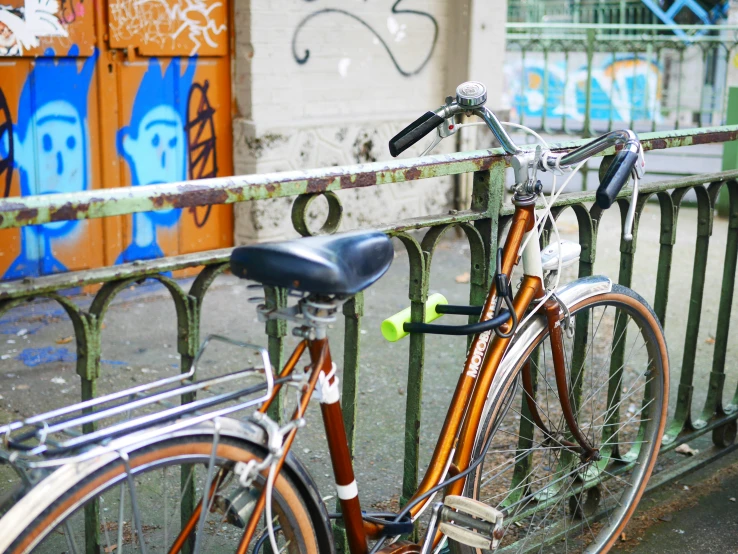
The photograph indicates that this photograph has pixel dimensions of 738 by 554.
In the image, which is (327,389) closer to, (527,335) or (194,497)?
(194,497)

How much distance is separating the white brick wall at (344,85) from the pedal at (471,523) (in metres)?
4.25

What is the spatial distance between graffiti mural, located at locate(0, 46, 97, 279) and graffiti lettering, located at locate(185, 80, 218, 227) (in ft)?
2.45

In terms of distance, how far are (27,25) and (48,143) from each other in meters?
0.70

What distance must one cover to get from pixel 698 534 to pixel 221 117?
4314 millimetres

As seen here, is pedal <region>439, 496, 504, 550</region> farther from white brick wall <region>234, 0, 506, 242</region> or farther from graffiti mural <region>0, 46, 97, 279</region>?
white brick wall <region>234, 0, 506, 242</region>

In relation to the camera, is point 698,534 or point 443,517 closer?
point 443,517

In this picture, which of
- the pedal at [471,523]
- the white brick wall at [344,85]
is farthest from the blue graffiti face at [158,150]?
the pedal at [471,523]

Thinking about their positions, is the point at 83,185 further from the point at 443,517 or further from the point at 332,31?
the point at 443,517

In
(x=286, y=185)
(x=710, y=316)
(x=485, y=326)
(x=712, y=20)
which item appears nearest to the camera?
(x=286, y=185)

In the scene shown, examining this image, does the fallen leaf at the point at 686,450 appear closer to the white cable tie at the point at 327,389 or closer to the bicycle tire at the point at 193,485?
the bicycle tire at the point at 193,485

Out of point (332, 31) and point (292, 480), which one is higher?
point (332, 31)

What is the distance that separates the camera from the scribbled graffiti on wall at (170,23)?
567 centimetres

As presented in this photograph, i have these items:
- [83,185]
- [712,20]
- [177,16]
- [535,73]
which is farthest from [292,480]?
[712,20]

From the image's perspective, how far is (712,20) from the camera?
63.5 feet
